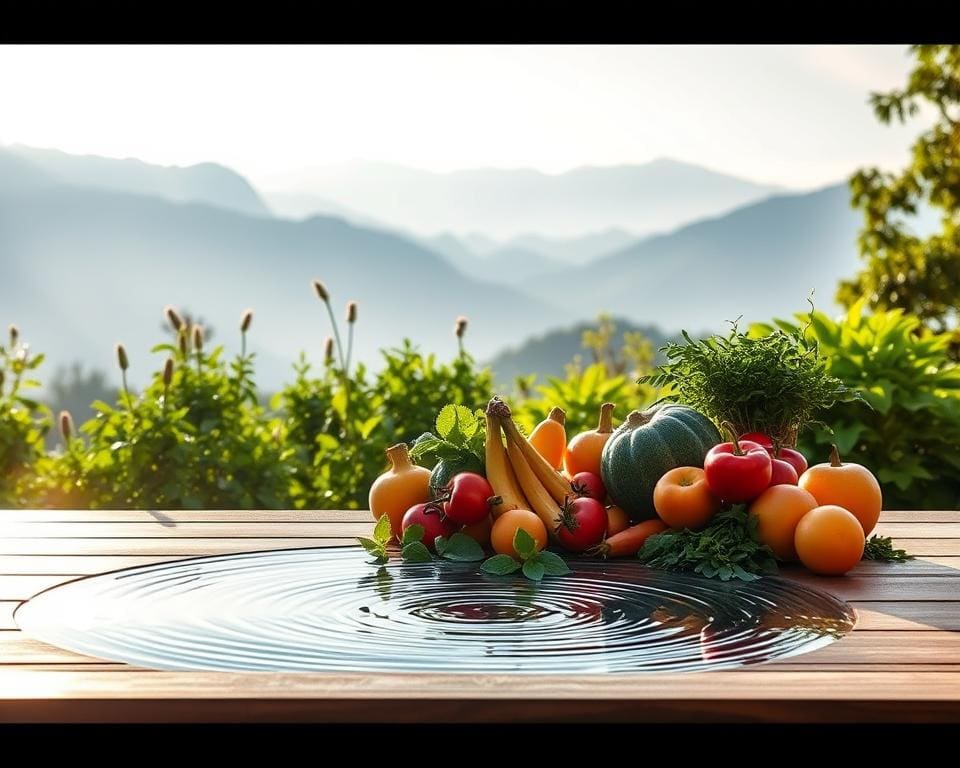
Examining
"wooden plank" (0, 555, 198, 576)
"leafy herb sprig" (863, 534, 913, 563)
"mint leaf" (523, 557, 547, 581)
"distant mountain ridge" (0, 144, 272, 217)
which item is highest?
"distant mountain ridge" (0, 144, 272, 217)

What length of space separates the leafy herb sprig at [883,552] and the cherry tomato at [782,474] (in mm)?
225

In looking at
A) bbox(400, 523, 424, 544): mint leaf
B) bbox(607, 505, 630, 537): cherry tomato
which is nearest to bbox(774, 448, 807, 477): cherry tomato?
bbox(607, 505, 630, 537): cherry tomato

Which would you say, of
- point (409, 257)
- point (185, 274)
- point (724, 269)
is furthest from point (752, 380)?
point (724, 269)

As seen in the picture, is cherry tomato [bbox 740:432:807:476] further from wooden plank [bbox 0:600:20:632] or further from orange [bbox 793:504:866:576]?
wooden plank [bbox 0:600:20:632]

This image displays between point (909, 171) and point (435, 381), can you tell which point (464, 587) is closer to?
point (435, 381)

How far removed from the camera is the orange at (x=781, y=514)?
8.30 ft

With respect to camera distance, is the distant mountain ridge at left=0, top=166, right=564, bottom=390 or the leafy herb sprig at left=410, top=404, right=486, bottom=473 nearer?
the leafy herb sprig at left=410, top=404, right=486, bottom=473

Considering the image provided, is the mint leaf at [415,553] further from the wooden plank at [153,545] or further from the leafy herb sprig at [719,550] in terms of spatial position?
the leafy herb sprig at [719,550]

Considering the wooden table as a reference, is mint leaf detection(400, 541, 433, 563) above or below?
above

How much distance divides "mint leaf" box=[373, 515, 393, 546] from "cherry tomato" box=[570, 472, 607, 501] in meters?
0.44

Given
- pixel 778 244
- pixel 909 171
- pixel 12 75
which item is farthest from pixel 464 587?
pixel 778 244

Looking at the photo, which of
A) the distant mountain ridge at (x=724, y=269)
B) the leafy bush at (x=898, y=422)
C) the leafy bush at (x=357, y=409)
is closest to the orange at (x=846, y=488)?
the leafy bush at (x=898, y=422)

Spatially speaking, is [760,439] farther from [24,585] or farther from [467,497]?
[24,585]

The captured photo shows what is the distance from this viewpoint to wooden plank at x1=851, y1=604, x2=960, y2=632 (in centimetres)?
202
